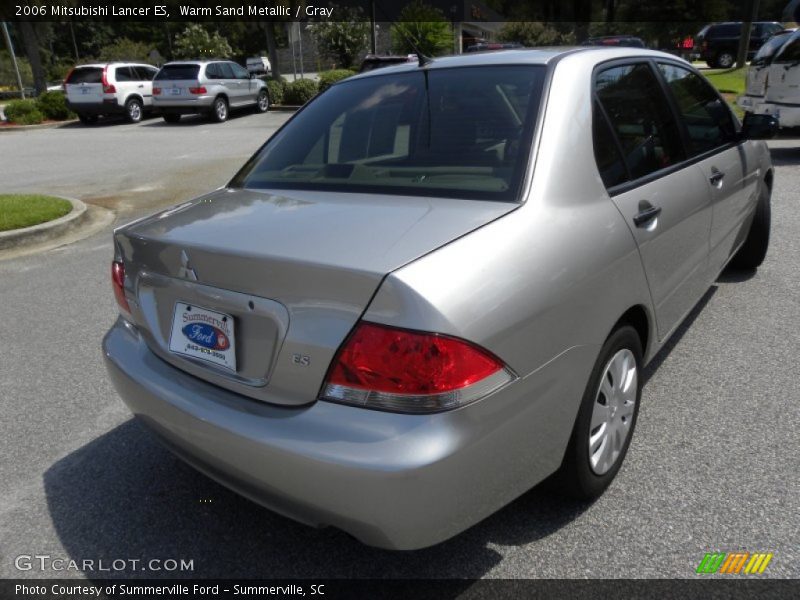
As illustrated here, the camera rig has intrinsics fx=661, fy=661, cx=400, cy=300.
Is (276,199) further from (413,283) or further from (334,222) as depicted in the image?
(413,283)

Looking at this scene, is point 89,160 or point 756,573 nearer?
point 756,573

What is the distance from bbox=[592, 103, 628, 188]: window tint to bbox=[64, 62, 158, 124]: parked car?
2114cm

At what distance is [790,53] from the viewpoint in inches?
400

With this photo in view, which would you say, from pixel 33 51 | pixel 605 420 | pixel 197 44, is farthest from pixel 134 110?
pixel 197 44

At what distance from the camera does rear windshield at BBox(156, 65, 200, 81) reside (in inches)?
773

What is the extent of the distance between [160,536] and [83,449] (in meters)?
0.87

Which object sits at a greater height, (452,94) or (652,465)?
(452,94)

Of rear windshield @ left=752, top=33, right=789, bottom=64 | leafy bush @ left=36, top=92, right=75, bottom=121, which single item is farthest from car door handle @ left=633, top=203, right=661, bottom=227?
leafy bush @ left=36, top=92, right=75, bottom=121

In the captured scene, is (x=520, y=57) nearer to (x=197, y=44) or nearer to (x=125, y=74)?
(x=125, y=74)

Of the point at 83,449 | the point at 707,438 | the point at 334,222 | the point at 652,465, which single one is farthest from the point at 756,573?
the point at 83,449

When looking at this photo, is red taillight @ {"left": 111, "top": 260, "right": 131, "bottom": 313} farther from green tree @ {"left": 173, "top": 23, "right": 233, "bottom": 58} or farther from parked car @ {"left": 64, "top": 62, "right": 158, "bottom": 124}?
green tree @ {"left": 173, "top": 23, "right": 233, "bottom": 58}

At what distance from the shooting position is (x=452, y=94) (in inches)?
110

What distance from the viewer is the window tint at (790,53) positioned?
33.0 feet

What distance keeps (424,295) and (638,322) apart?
1.39 meters
